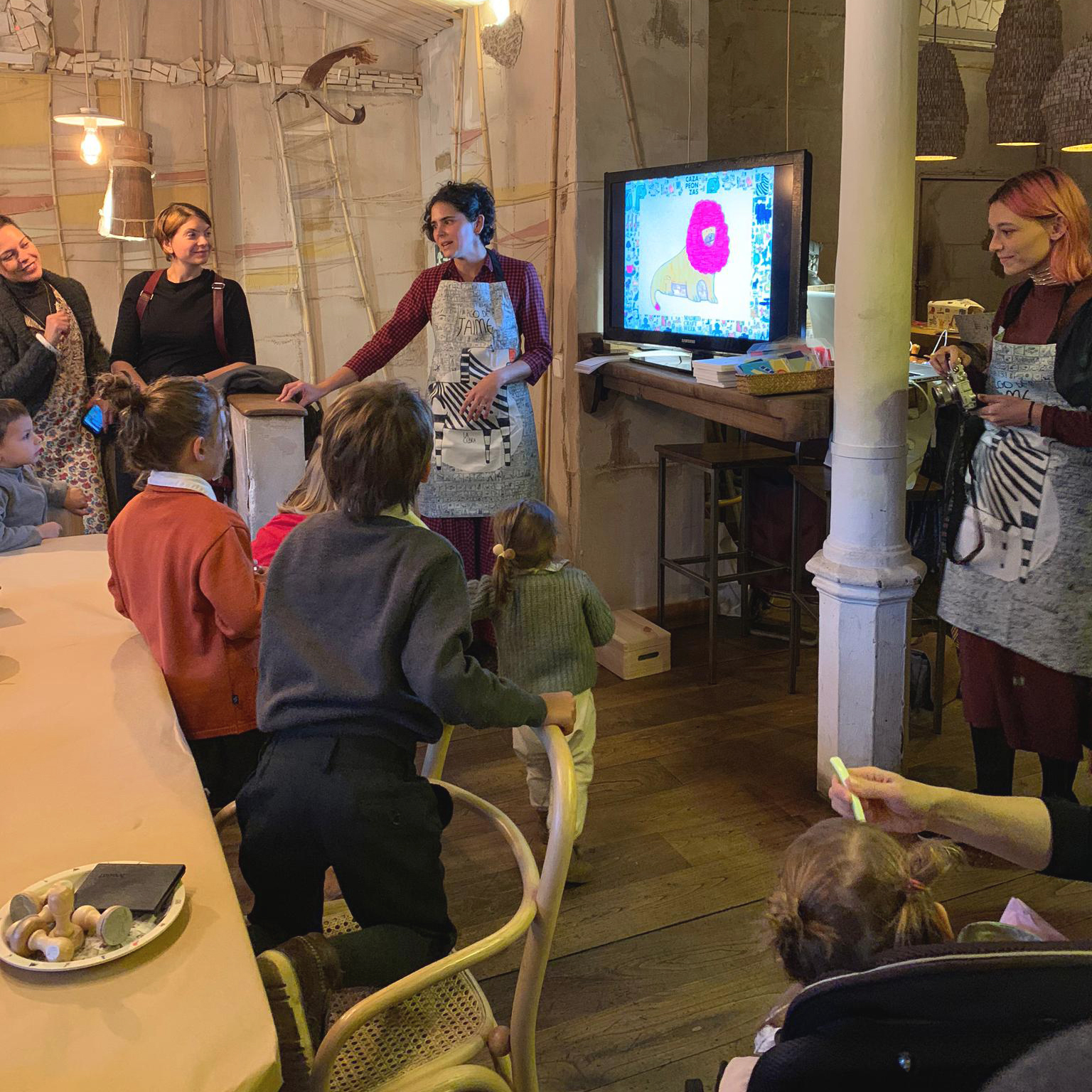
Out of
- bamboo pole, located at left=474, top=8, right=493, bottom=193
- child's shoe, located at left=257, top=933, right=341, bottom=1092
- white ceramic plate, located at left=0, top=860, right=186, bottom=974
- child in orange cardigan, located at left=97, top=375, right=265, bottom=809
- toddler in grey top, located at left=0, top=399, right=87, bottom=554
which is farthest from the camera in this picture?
bamboo pole, located at left=474, top=8, right=493, bottom=193

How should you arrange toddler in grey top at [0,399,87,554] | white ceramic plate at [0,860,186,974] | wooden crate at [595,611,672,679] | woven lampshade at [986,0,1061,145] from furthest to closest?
woven lampshade at [986,0,1061,145], wooden crate at [595,611,672,679], toddler in grey top at [0,399,87,554], white ceramic plate at [0,860,186,974]

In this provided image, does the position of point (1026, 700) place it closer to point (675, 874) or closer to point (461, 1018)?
point (675, 874)

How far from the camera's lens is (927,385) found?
121 inches

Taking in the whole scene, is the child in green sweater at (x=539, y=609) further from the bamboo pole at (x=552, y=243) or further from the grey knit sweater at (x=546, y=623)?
the bamboo pole at (x=552, y=243)

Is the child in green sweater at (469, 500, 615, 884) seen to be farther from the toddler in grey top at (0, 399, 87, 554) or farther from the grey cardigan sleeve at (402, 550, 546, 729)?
the toddler in grey top at (0, 399, 87, 554)

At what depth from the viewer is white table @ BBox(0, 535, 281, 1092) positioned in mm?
947

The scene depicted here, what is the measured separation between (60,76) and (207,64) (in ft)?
2.20

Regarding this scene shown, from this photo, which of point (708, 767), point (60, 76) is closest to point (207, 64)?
point (60, 76)

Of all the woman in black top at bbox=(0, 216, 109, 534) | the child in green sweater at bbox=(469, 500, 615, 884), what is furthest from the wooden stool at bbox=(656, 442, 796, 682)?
the woman in black top at bbox=(0, 216, 109, 534)

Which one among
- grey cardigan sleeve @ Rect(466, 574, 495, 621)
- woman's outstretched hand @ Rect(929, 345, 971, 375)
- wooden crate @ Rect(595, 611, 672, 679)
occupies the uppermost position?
woman's outstretched hand @ Rect(929, 345, 971, 375)

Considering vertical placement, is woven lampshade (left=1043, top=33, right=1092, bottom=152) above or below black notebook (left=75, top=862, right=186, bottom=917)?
above

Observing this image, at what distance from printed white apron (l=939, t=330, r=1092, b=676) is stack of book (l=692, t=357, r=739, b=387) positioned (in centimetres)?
83

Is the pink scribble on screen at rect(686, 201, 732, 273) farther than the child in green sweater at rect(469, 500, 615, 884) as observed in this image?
Yes

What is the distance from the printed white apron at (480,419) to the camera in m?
3.57
